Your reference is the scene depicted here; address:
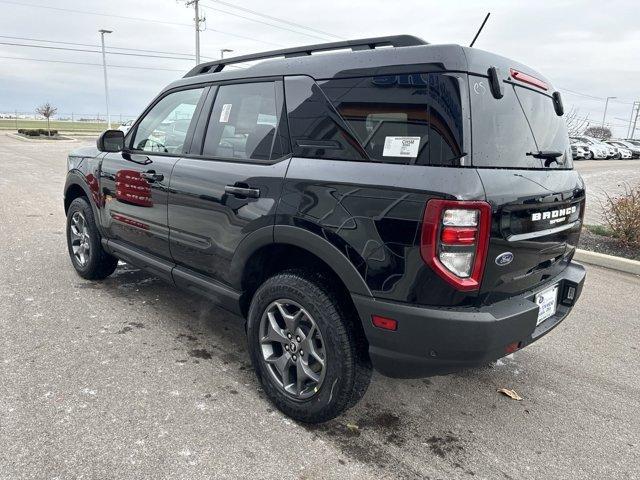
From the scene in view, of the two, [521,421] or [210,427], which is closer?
[210,427]

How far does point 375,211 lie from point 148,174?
2.05 metres

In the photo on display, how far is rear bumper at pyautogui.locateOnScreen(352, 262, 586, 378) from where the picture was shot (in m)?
2.03

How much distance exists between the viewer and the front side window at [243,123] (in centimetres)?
273

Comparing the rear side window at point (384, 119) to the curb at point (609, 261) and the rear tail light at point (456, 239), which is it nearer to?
the rear tail light at point (456, 239)

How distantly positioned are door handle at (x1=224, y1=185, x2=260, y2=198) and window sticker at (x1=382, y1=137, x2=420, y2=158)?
31.4 inches

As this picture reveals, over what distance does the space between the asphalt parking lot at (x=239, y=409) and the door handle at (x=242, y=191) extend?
3.73 ft

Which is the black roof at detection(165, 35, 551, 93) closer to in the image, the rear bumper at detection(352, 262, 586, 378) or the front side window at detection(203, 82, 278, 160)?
the front side window at detection(203, 82, 278, 160)

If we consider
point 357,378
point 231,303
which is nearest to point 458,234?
point 357,378

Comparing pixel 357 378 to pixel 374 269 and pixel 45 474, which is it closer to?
pixel 374 269

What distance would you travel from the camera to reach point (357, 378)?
7.74 ft

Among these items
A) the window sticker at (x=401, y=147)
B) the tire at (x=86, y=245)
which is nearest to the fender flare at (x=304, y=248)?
the window sticker at (x=401, y=147)

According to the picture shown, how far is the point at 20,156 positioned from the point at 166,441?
63.1 feet

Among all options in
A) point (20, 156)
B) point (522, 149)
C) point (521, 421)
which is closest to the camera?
point (522, 149)

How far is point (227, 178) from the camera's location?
2824 mm
